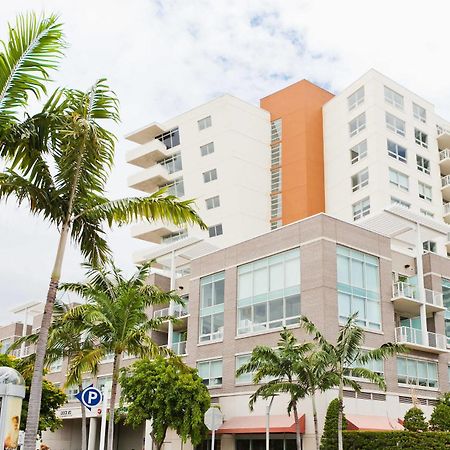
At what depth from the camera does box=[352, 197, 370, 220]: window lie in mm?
48469

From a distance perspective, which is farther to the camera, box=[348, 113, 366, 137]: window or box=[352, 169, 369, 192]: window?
box=[348, 113, 366, 137]: window

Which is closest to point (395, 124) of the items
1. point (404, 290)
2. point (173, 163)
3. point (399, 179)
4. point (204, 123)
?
point (399, 179)

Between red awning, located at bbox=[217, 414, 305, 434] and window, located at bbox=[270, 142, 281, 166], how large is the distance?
83.9 feet

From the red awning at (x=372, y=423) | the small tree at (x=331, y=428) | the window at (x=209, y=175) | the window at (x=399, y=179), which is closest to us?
the small tree at (x=331, y=428)

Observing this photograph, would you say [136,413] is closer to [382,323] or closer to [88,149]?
[382,323]

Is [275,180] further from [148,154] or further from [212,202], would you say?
[148,154]

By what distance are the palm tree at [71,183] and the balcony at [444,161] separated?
45.1 meters

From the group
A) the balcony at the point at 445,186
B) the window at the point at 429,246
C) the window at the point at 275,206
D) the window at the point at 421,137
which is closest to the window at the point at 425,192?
the balcony at the point at 445,186

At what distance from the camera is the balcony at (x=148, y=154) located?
59062 millimetres

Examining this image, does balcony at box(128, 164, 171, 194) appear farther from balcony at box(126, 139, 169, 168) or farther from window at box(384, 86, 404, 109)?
window at box(384, 86, 404, 109)

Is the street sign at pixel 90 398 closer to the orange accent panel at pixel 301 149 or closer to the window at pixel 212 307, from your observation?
the window at pixel 212 307

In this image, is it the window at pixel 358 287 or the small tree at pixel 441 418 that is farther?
the window at pixel 358 287

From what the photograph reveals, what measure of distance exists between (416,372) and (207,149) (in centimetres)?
2631

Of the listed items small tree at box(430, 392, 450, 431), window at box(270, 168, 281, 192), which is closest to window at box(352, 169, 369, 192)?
window at box(270, 168, 281, 192)
